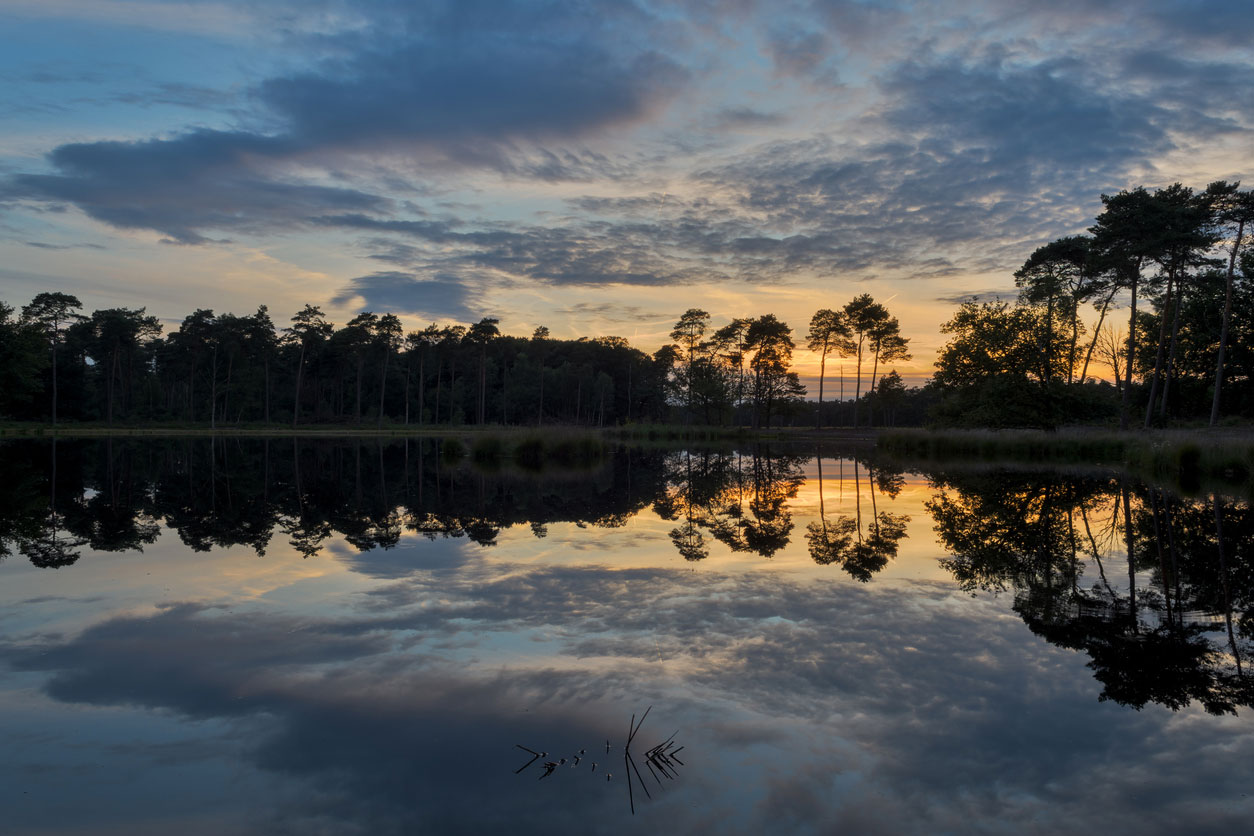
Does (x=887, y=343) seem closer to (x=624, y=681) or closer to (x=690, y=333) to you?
(x=690, y=333)

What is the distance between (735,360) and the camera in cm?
6278

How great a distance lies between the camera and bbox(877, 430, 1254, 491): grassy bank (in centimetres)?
1714

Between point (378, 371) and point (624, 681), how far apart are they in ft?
290

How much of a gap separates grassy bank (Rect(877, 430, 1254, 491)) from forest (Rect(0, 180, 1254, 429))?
669cm

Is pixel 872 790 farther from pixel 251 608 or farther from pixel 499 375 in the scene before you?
pixel 499 375

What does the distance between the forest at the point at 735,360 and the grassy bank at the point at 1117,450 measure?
6.69 m

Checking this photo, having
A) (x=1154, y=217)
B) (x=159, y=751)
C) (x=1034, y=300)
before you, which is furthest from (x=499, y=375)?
(x=159, y=751)

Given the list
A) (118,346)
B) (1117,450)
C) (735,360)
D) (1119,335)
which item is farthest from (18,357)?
(1119,335)

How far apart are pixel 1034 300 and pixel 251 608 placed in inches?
1602

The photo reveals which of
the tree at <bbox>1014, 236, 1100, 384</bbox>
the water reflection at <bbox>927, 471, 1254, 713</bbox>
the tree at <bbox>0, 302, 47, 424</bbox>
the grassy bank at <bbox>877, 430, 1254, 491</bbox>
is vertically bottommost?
the water reflection at <bbox>927, 471, 1254, 713</bbox>

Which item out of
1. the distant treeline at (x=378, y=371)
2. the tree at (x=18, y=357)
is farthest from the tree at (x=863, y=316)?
the tree at (x=18, y=357)

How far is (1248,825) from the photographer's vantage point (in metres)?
2.60

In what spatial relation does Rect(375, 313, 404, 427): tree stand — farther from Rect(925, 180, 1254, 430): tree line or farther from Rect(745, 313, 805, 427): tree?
Rect(925, 180, 1254, 430): tree line

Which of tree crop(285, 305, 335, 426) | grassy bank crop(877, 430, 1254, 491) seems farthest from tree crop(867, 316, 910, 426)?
tree crop(285, 305, 335, 426)
